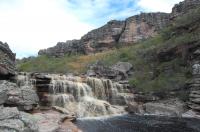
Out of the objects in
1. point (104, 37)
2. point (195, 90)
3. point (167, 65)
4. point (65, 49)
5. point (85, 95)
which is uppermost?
point (104, 37)

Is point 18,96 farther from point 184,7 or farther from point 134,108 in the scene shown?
point 184,7

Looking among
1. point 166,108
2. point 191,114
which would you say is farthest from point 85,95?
point 191,114

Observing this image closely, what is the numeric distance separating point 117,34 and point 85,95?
62.0 metres

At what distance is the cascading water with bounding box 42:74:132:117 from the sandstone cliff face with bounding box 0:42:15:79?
4.84m

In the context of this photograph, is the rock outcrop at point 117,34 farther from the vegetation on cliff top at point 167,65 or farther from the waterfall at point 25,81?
the waterfall at point 25,81

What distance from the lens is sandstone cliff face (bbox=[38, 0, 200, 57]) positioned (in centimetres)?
9762

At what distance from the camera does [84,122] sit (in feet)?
96.5

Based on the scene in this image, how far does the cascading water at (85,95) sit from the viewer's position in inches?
1395

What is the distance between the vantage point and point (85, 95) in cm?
3900

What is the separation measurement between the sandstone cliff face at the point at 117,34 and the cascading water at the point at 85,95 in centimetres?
5466

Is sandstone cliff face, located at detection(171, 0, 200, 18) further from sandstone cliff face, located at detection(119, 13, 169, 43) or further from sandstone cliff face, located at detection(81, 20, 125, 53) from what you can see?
sandstone cliff face, located at detection(81, 20, 125, 53)

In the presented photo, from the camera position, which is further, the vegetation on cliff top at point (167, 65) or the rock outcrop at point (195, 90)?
the vegetation on cliff top at point (167, 65)

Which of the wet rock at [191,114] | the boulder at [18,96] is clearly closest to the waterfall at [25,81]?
the boulder at [18,96]

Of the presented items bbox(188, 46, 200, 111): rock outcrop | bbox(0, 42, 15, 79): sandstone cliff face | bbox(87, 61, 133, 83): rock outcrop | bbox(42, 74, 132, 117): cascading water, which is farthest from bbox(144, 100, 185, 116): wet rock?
bbox(0, 42, 15, 79): sandstone cliff face
